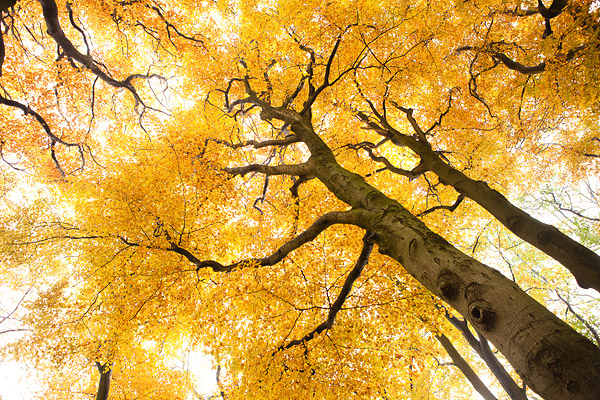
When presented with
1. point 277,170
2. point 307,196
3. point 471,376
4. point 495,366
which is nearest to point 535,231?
point 495,366

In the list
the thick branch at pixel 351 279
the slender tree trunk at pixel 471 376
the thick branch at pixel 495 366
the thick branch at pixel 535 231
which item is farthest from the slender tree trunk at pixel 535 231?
the thick branch at pixel 495 366

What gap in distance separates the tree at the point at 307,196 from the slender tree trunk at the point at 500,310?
0.05ft

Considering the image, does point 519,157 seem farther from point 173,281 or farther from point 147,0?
point 147,0

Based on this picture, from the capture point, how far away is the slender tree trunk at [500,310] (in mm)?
1582

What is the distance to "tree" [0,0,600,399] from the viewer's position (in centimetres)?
386

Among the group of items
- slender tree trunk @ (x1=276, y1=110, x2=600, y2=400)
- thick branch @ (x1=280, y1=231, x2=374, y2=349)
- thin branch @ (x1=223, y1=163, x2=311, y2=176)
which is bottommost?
slender tree trunk @ (x1=276, y1=110, x2=600, y2=400)

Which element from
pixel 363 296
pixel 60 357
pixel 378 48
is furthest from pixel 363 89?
pixel 60 357

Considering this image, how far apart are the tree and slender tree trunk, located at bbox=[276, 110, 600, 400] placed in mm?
15

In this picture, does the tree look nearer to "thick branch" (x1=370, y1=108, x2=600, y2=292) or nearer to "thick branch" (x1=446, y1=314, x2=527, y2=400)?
"thick branch" (x1=370, y1=108, x2=600, y2=292)

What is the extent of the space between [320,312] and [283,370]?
1333 mm

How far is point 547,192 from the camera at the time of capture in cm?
1270

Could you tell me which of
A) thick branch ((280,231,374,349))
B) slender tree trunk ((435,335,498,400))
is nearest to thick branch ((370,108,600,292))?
thick branch ((280,231,374,349))

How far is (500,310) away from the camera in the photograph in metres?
2.07

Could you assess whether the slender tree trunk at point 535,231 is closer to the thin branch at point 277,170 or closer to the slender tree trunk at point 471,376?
the thin branch at point 277,170
